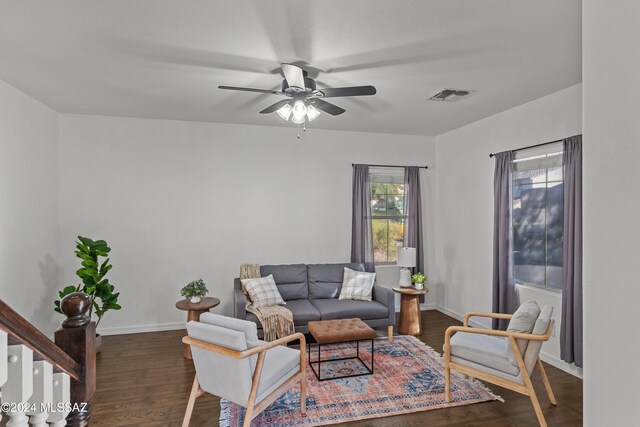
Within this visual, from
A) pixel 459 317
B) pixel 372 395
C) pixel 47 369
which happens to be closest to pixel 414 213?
pixel 459 317

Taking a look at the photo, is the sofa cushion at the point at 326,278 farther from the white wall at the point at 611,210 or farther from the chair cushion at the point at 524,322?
the white wall at the point at 611,210

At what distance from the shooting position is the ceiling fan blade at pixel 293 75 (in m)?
2.64

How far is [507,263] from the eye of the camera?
428 cm

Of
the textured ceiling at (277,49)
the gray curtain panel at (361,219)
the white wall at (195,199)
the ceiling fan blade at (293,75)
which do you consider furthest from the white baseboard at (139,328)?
the ceiling fan blade at (293,75)

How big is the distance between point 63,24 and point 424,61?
104 inches

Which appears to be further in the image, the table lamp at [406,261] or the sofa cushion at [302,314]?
the table lamp at [406,261]

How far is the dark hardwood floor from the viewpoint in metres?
2.73

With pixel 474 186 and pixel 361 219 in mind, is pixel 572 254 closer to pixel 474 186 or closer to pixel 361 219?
pixel 474 186

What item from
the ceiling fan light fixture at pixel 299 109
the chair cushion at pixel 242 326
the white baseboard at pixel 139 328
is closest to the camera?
the chair cushion at pixel 242 326

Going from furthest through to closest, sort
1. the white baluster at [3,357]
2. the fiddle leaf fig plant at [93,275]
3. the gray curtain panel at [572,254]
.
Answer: the fiddle leaf fig plant at [93,275], the gray curtain panel at [572,254], the white baluster at [3,357]

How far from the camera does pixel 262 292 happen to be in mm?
4320

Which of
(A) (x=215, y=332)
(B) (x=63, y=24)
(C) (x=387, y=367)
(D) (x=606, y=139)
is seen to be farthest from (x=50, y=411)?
(C) (x=387, y=367)

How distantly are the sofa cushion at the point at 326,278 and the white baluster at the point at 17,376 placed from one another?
389 centimetres

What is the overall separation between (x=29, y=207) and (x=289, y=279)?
10.0 feet
